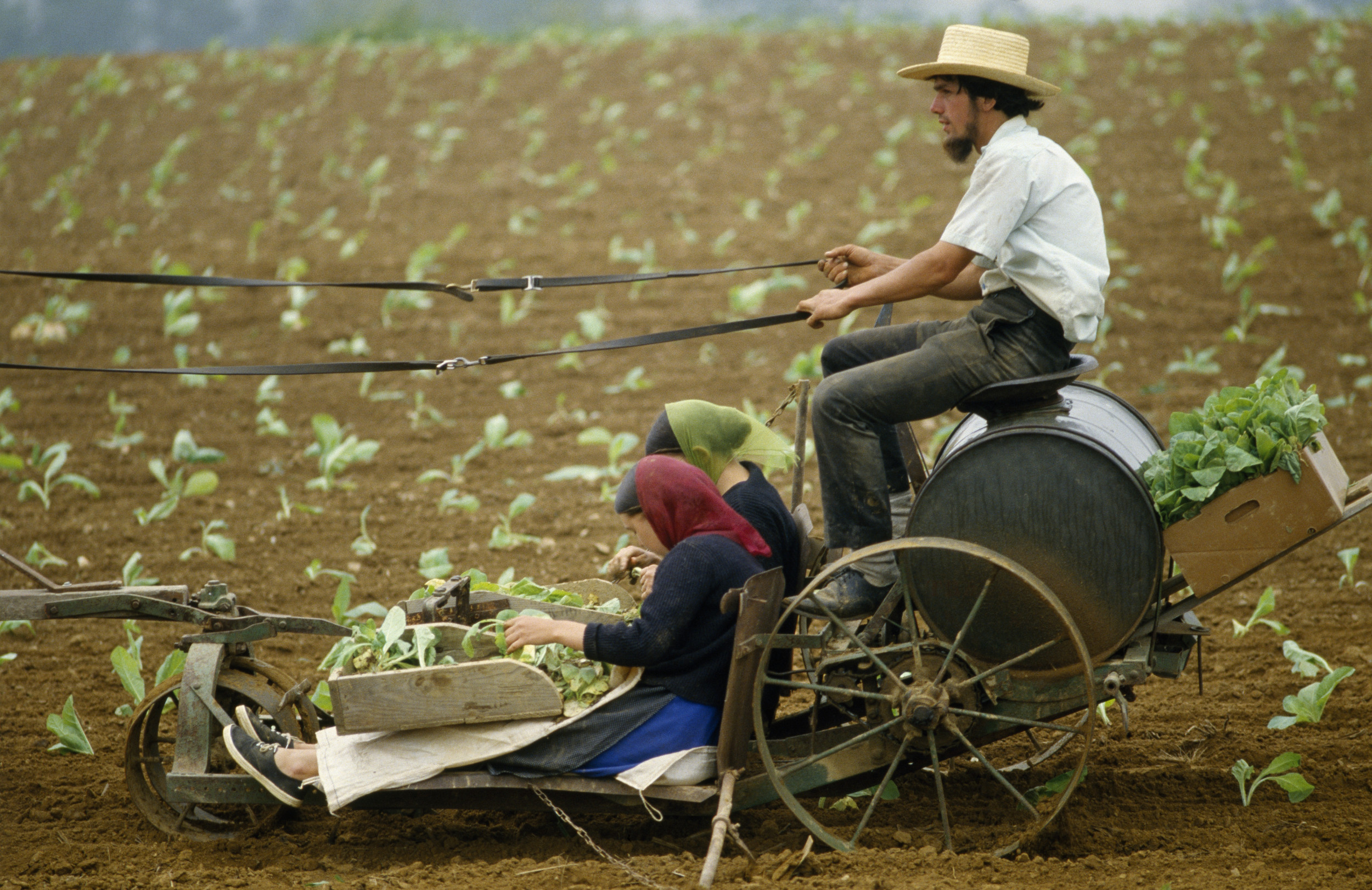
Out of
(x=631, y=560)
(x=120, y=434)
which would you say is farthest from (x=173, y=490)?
(x=631, y=560)

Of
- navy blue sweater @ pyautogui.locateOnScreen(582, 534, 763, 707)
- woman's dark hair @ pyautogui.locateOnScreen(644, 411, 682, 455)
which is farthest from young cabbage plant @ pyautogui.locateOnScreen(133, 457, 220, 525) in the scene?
navy blue sweater @ pyautogui.locateOnScreen(582, 534, 763, 707)

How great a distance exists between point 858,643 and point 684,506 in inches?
25.7

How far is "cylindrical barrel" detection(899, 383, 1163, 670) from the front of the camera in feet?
10.8

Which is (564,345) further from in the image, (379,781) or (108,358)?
(379,781)

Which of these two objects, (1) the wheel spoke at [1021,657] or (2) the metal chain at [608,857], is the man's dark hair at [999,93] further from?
(2) the metal chain at [608,857]

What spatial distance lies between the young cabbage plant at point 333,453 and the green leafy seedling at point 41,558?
142 cm

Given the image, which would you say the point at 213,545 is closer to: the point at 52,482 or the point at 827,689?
the point at 52,482

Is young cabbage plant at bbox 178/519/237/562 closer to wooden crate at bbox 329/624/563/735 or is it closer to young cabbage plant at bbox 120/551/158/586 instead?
young cabbage plant at bbox 120/551/158/586

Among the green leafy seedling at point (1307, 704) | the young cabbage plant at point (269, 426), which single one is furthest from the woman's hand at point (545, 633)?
the young cabbage plant at point (269, 426)

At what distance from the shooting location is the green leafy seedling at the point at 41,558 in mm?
5969

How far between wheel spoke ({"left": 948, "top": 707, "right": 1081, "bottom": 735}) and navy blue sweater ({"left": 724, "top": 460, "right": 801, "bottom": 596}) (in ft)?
2.28

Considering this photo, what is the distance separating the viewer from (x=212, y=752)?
3.90m

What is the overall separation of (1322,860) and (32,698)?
4.81 metres

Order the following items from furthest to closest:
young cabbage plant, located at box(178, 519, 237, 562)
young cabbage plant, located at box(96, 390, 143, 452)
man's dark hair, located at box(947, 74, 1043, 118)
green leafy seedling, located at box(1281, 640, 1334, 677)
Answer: young cabbage plant, located at box(96, 390, 143, 452) → young cabbage plant, located at box(178, 519, 237, 562) → green leafy seedling, located at box(1281, 640, 1334, 677) → man's dark hair, located at box(947, 74, 1043, 118)
